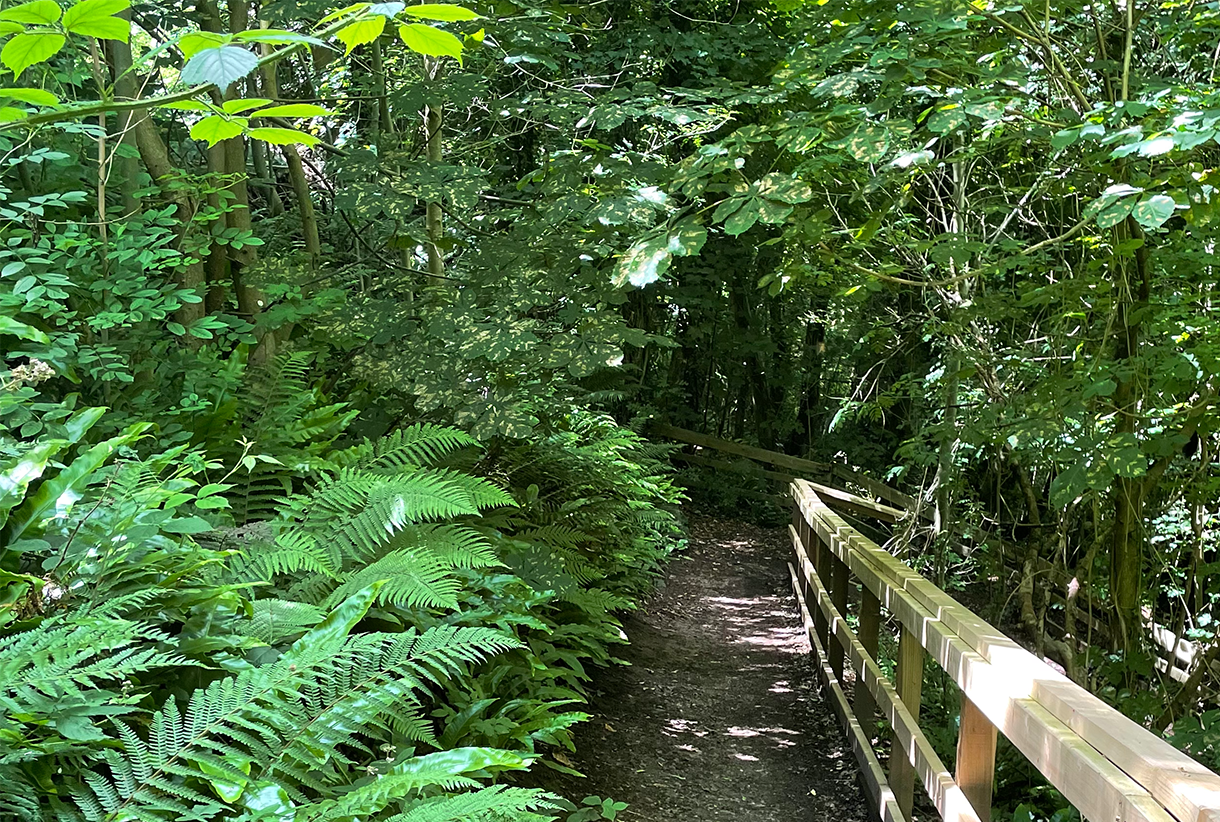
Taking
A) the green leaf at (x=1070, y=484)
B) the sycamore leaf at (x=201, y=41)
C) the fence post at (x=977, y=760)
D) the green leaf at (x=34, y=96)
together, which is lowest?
the fence post at (x=977, y=760)

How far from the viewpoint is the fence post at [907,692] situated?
2875 millimetres

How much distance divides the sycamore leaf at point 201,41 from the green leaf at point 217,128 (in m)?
0.08

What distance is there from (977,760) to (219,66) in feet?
6.83

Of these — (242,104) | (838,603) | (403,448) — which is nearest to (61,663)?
(242,104)

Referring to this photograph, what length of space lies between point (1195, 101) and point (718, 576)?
6.16 m

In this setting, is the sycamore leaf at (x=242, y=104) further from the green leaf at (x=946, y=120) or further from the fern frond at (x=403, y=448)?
the fern frond at (x=403, y=448)

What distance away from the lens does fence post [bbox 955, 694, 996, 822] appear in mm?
2145

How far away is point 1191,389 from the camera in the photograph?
11.4ft

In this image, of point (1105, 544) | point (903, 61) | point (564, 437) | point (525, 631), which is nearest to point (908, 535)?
Answer: point (1105, 544)

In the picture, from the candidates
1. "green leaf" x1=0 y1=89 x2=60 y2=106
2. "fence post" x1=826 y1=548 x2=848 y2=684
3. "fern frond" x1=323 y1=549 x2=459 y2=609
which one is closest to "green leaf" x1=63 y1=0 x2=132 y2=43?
"green leaf" x1=0 y1=89 x2=60 y2=106

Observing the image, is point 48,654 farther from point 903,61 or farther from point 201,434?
point 903,61

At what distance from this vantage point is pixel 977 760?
2.18 metres

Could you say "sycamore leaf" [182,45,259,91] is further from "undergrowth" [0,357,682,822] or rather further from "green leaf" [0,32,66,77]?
"undergrowth" [0,357,682,822]

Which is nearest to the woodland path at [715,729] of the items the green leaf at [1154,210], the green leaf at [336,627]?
the green leaf at [336,627]
